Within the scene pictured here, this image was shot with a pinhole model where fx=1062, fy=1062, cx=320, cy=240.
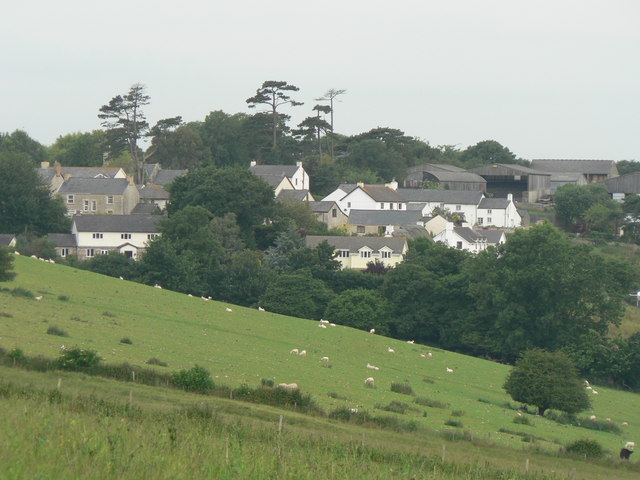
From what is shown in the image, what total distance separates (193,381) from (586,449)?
1230cm

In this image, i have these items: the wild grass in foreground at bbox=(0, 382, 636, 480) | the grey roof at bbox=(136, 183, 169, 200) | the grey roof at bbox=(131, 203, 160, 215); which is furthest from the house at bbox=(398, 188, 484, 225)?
the wild grass in foreground at bbox=(0, 382, 636, 480)

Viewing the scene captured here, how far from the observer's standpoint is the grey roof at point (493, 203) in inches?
4877

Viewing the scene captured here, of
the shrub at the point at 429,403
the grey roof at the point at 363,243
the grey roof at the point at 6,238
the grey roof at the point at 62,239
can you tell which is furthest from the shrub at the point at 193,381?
the grey roof at the point at 62,239

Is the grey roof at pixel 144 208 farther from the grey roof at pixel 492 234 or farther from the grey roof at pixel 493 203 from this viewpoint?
the grey roof at pixel 493 203

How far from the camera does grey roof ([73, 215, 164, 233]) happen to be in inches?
3799

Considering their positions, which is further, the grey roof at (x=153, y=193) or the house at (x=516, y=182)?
the house at (x=516, y=182)

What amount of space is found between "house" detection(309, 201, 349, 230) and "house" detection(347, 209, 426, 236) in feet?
3.28

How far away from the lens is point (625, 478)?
28.4 m

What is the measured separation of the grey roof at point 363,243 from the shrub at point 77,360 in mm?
61884

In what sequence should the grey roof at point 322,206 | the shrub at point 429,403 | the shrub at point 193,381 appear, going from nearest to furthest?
the shrub at point 193,381, the shrub at point 429,403, the grey roof at point 322,206

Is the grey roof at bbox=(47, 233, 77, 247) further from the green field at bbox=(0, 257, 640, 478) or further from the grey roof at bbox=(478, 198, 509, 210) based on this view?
the grey roof at bbox=(478, 198, 509, 210)

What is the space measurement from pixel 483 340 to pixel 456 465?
5205 cm

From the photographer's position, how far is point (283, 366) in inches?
1737

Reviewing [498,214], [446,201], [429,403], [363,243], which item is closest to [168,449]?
[429,403]
